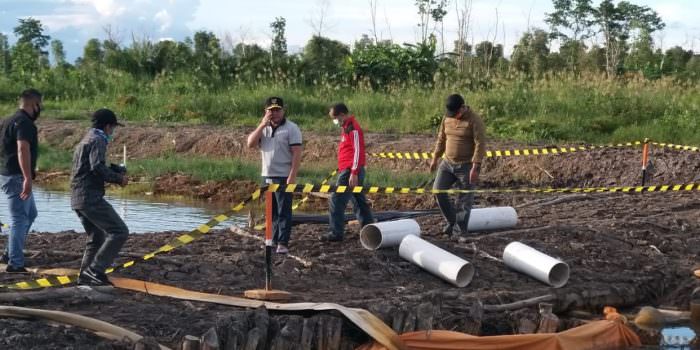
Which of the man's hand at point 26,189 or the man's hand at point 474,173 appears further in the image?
the man's hand at point 474,173

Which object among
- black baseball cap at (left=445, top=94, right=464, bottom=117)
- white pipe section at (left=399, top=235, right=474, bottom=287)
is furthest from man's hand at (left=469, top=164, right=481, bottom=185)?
Result: white pipe section at (left=399, top=235, right=474, bottom=287)

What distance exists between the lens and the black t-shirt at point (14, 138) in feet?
29.7

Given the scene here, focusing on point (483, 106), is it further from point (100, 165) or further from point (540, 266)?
point (100, 165)

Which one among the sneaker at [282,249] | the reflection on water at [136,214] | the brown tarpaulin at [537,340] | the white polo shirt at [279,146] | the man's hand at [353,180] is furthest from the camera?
the reflection on water at [136,214]

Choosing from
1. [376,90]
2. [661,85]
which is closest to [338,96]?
[376,90]

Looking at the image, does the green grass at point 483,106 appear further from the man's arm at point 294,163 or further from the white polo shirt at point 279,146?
the man's arm at point 294,163

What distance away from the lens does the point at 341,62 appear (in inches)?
1336

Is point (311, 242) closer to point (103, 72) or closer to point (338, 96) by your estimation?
point (338, 96)

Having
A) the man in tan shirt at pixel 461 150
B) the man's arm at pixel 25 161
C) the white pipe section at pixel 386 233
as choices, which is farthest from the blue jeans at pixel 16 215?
the man in tan shirt at pixel 461 150

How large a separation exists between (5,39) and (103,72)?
39.3 feet

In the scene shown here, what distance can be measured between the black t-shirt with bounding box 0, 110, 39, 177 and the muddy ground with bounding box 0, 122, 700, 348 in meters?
1.06

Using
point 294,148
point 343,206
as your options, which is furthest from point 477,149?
point 294,148

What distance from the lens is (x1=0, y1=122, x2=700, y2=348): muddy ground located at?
8078mm

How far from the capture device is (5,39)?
148ft
